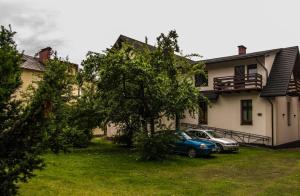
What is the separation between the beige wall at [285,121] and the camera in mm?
27970

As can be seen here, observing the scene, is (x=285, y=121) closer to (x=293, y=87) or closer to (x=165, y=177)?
(x=293, y=87)

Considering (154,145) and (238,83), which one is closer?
(154,145)

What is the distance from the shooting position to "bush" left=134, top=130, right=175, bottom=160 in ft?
57.3

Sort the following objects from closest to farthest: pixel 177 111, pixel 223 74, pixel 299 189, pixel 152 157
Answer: pixel 299 189 < pixel 152 157 < pixel 177 111 < pixel 223 74

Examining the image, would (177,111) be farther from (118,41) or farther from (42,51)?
(42,51)

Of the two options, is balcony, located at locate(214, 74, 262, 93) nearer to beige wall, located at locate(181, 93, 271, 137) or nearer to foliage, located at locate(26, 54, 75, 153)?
beige wall, located at locate(181, 93, 271, 137)

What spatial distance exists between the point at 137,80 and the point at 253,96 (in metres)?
13.8

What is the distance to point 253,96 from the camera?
1110 inches

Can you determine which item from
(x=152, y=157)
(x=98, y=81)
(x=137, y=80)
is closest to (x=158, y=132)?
(x=152, y=157)

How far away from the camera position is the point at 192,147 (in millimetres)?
19766

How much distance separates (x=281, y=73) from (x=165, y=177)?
18.1 meters

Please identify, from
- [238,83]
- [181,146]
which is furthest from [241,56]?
[181,146]

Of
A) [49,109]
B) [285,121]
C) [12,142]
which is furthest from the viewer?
[285,121]

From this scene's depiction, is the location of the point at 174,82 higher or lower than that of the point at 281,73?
lower
